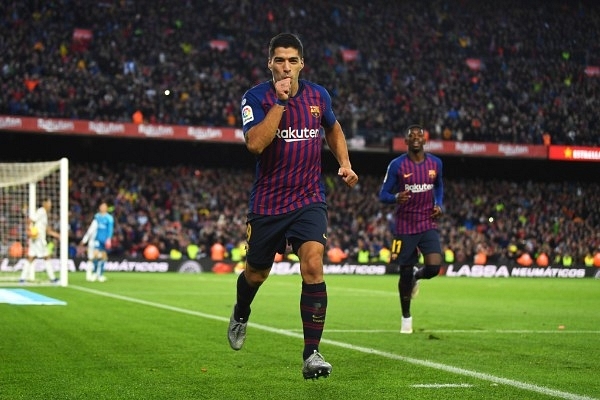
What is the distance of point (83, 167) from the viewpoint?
37688 millimetres

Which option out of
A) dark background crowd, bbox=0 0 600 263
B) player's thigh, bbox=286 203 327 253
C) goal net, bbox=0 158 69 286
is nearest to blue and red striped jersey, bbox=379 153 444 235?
player's thigh, bbox=286 203 327 253

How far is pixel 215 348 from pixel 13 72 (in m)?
28.7

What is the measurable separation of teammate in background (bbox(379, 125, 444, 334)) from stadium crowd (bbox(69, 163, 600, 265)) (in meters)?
23.6

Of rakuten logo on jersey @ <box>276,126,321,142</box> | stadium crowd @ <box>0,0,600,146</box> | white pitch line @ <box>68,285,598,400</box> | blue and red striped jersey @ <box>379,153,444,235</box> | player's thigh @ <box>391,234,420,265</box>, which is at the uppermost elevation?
stadium crowd @ <box>0,0,600,146</box>

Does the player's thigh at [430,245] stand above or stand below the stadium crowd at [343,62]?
below

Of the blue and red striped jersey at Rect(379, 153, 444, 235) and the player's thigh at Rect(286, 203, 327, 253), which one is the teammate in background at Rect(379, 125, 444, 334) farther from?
the player's thigh at Rect(286, 203, 327, 253)

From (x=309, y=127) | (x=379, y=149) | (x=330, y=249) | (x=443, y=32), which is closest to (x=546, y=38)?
(x=443, y=32)

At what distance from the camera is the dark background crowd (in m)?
36.3

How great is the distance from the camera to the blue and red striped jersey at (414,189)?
1080 cm

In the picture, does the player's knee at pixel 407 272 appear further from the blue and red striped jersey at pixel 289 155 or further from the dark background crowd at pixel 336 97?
the dark background crowd at pixel 336 97

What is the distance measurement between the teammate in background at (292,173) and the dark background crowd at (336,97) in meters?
27.9

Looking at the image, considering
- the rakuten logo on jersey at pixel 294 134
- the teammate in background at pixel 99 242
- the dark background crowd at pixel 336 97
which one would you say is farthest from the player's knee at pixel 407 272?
the dark background crowd at pixel 336 97

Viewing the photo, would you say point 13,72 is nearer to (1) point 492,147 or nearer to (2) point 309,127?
(1) point 492,147

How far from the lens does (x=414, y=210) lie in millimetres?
10797
